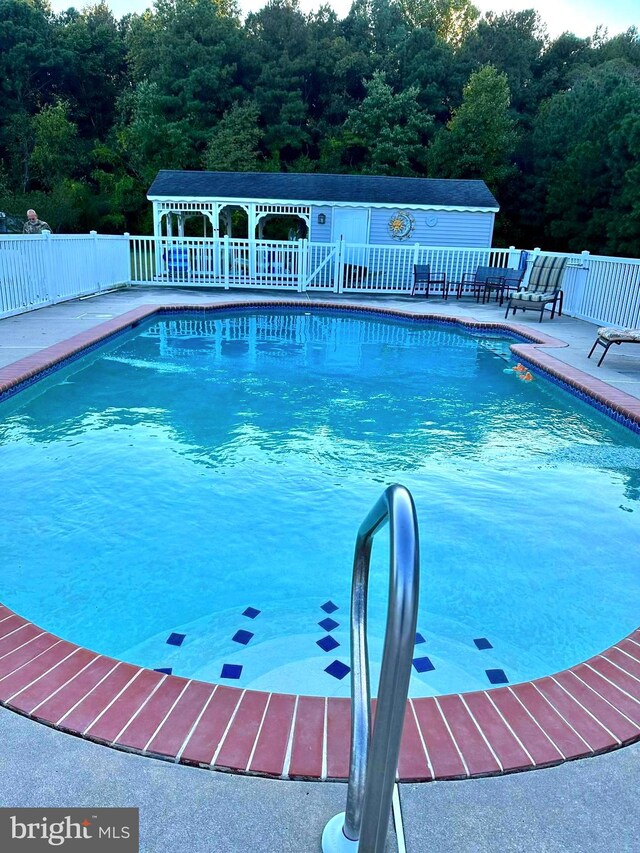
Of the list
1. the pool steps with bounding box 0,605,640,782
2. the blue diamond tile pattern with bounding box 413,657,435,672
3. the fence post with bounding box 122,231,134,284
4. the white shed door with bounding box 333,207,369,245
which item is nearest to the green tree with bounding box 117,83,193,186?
the white shed door with bounding box 333,207,369,245

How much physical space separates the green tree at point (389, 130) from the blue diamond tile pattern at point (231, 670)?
29.7 m

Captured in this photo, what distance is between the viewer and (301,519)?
414cm

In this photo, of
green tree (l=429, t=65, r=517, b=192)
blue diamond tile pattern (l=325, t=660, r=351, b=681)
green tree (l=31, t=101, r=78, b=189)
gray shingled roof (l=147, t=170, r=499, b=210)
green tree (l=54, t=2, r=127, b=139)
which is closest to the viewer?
blue diamond tile pattern (l=325, t=660, r=351, b=681)

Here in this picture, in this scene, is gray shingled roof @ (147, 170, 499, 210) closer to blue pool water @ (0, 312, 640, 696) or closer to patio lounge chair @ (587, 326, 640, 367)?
patio lounge chair @ (587, 326, 640, 367)

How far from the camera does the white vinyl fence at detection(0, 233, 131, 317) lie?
923cm

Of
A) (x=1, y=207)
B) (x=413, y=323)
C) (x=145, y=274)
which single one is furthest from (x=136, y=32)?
(x=413, y=323)

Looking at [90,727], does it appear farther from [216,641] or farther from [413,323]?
[413,323]

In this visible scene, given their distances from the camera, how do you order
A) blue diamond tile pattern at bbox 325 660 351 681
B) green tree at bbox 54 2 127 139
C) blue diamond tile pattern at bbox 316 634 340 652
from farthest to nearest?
green tree at bbox 54 2 127 139, blue diamond tile pattern at bbox 316 634 340 652, blue diamond tile pattern at bbox 325 660 351 681

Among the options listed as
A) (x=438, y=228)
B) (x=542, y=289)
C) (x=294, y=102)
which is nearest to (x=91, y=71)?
(x=294, y=102)

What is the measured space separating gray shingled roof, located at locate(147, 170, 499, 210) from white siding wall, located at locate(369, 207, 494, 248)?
17.0 inches

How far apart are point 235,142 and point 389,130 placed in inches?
287

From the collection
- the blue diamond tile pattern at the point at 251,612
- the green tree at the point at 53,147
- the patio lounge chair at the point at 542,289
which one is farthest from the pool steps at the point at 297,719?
the green tree at the point at 53,147

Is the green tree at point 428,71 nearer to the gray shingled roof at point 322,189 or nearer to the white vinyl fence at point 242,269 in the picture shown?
the gray shingled roof at point 322,189

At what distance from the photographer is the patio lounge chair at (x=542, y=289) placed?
37.7 ft
